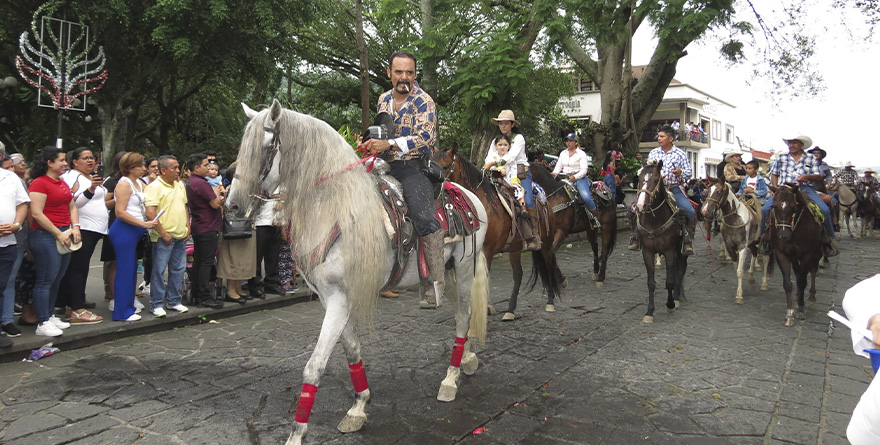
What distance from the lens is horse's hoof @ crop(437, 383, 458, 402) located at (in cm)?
421

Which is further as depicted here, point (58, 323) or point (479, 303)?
point (58, 323)

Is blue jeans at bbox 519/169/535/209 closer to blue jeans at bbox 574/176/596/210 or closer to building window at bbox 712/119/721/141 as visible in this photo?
blue jeans at bbox 574/176/596/210

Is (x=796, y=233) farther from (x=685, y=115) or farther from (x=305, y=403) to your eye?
(x=685, y=115)

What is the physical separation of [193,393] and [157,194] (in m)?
3.08

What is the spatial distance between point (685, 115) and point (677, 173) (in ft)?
150

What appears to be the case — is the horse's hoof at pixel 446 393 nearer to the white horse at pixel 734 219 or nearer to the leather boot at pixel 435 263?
the leather boot at pixel 435 263

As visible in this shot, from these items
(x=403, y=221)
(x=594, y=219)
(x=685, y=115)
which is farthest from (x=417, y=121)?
(x=685, y=115)

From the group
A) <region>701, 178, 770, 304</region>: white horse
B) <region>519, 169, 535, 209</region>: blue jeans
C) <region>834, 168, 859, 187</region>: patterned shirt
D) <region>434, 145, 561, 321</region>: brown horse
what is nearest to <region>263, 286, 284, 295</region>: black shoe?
<region>434, 145, 561, 321</region>: brown horse

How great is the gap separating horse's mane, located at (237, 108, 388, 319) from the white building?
3682cm

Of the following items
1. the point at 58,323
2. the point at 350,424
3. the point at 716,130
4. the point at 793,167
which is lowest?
the point at 350,424

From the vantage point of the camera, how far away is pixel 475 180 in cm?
623

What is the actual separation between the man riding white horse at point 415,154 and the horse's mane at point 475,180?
2.07 meters

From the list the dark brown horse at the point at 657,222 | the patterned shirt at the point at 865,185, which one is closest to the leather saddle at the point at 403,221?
the dark brown horse at the point at 657,222

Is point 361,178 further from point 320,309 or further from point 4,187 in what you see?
point 320,309
